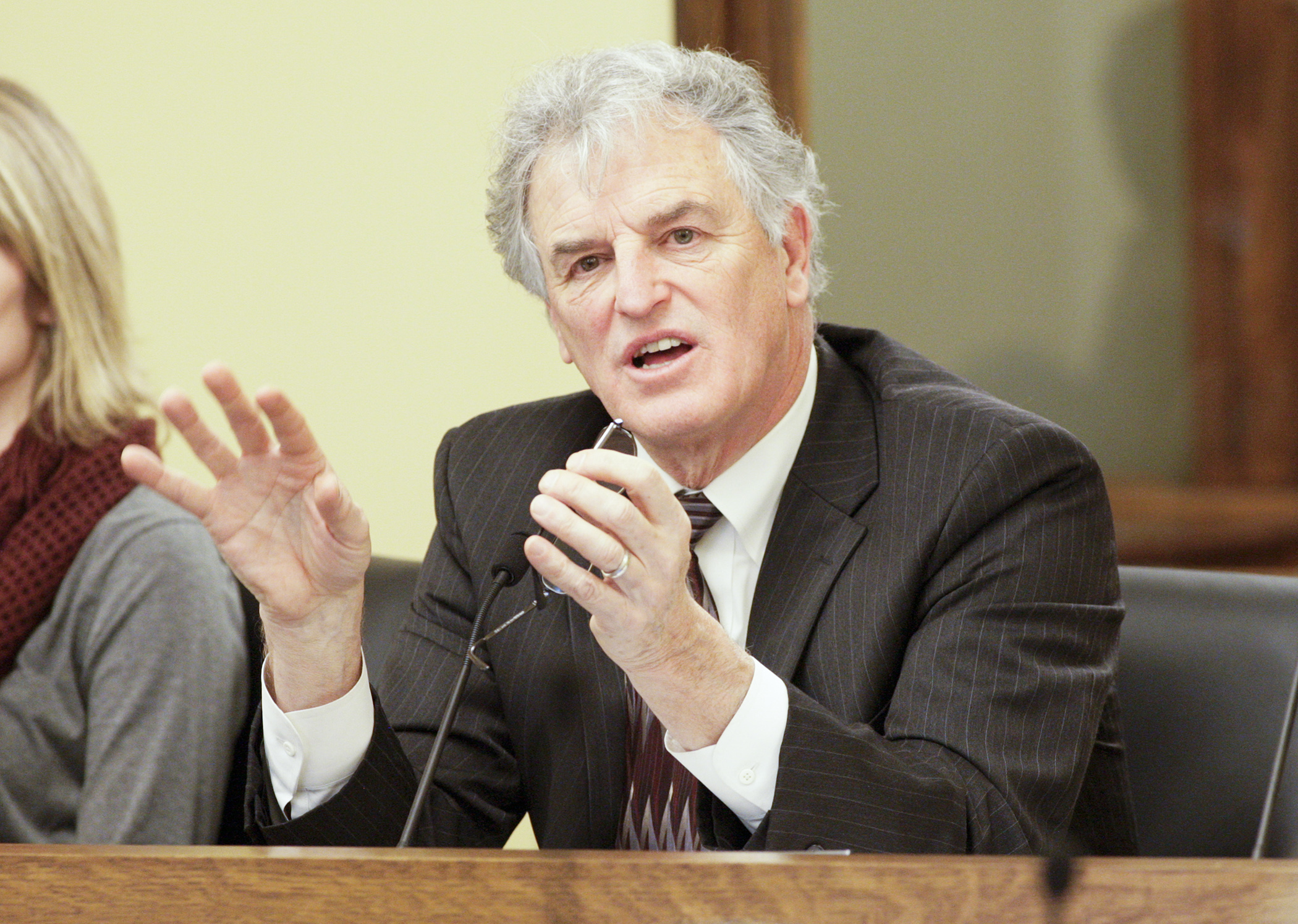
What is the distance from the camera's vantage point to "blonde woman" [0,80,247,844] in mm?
1640

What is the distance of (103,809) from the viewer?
163 centimetres

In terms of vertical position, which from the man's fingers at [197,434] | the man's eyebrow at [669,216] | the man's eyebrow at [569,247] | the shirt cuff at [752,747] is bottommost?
the shirt cuff at [752,747]

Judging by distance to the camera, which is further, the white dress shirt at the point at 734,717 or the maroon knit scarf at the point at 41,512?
the maroon knit scarf at the point at 41,512

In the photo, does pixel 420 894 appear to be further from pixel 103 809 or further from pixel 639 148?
pixel 103 809

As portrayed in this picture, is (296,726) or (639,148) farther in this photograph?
(639,148)

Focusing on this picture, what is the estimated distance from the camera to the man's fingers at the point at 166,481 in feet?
3.28

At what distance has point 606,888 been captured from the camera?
2.19 feet

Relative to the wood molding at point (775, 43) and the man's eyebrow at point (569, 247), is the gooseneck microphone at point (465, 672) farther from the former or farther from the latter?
the wood molding at point (775, 43)

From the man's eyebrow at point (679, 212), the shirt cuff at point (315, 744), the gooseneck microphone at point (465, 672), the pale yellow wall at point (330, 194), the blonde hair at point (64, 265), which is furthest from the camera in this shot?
the pale yellow wall at point (330, 194)

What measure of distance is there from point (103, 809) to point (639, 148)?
98cm

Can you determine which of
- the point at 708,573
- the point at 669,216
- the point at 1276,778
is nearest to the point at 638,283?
the point at 669,216

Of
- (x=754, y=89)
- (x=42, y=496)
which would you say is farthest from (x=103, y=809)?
(x=754, y=89)

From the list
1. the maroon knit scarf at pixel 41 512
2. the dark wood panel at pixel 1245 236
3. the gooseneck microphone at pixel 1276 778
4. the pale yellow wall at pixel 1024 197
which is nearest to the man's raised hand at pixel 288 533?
the maroon knit scarf at pixel 41 512

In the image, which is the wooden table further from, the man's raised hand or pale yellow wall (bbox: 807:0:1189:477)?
pale yellow wall (bbox: 807:0:1189:477)
